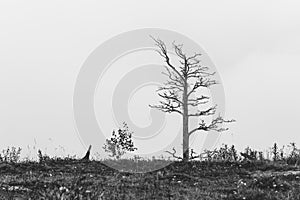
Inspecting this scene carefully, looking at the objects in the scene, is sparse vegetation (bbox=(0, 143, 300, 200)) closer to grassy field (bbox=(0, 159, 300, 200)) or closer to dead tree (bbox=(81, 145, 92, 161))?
grassy field (bbox=(0, 159, 300, 200))

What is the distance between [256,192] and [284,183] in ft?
6.19

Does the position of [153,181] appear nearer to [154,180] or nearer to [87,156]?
[154,180]

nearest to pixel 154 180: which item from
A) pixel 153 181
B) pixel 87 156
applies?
pixel 153 181

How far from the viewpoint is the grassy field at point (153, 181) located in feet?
43.9

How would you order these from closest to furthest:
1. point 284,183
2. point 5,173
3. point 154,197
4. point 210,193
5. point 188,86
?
point 154,197, point 210,193, point 284,183, point 5,173, point 188,86

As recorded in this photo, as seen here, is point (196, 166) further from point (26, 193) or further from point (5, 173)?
point (26, 193)

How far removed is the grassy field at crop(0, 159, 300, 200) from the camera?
13.4 meters

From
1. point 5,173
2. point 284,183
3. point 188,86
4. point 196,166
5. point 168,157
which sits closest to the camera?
point 284,183

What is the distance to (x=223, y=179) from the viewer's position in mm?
17922

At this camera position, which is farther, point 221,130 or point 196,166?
point 221,130

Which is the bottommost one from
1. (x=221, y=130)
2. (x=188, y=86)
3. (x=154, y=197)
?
(x=154, y=197)

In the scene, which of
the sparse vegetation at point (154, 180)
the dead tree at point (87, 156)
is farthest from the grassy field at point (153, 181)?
the dead tree at point (87, 156)

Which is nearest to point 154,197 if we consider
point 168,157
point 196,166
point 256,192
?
point 256,192

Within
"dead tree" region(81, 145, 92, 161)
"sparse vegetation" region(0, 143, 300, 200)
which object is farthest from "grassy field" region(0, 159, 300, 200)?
"dead tree" region(81, 145, 92, 161)
